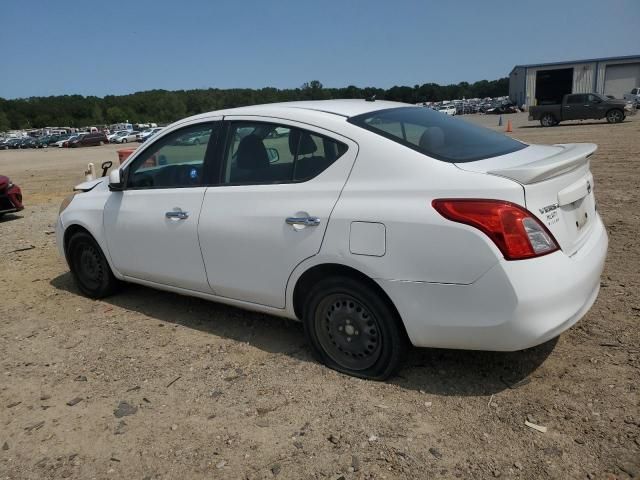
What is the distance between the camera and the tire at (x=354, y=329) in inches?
120

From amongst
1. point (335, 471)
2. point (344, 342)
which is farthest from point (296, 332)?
point (335, 471)

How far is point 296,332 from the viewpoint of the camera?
4086mm

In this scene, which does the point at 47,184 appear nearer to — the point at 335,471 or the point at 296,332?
the point at 296,332

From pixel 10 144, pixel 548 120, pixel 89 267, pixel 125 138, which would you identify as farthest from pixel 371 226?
pixel 10 144

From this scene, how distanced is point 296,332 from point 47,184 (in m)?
14.9

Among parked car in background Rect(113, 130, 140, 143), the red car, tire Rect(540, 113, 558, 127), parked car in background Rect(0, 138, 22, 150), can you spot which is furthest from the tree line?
the red car

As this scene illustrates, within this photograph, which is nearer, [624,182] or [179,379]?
[179,379]

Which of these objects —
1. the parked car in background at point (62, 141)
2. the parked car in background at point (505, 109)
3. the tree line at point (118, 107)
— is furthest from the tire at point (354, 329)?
the tree line at point (118, 107)

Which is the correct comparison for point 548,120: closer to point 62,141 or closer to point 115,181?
point 115,181

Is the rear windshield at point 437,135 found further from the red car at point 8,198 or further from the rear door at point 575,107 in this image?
the rear door at point 575,107

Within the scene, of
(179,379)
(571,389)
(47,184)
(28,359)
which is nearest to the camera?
(571,389)

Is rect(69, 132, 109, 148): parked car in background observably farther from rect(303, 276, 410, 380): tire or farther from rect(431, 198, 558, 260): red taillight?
rect(431, 198, 558, 260): red taillight

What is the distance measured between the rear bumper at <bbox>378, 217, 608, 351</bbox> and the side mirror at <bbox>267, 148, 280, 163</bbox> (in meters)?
1.19

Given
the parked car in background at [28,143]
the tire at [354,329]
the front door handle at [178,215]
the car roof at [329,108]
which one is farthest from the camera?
the parked car in background at [28,143]
